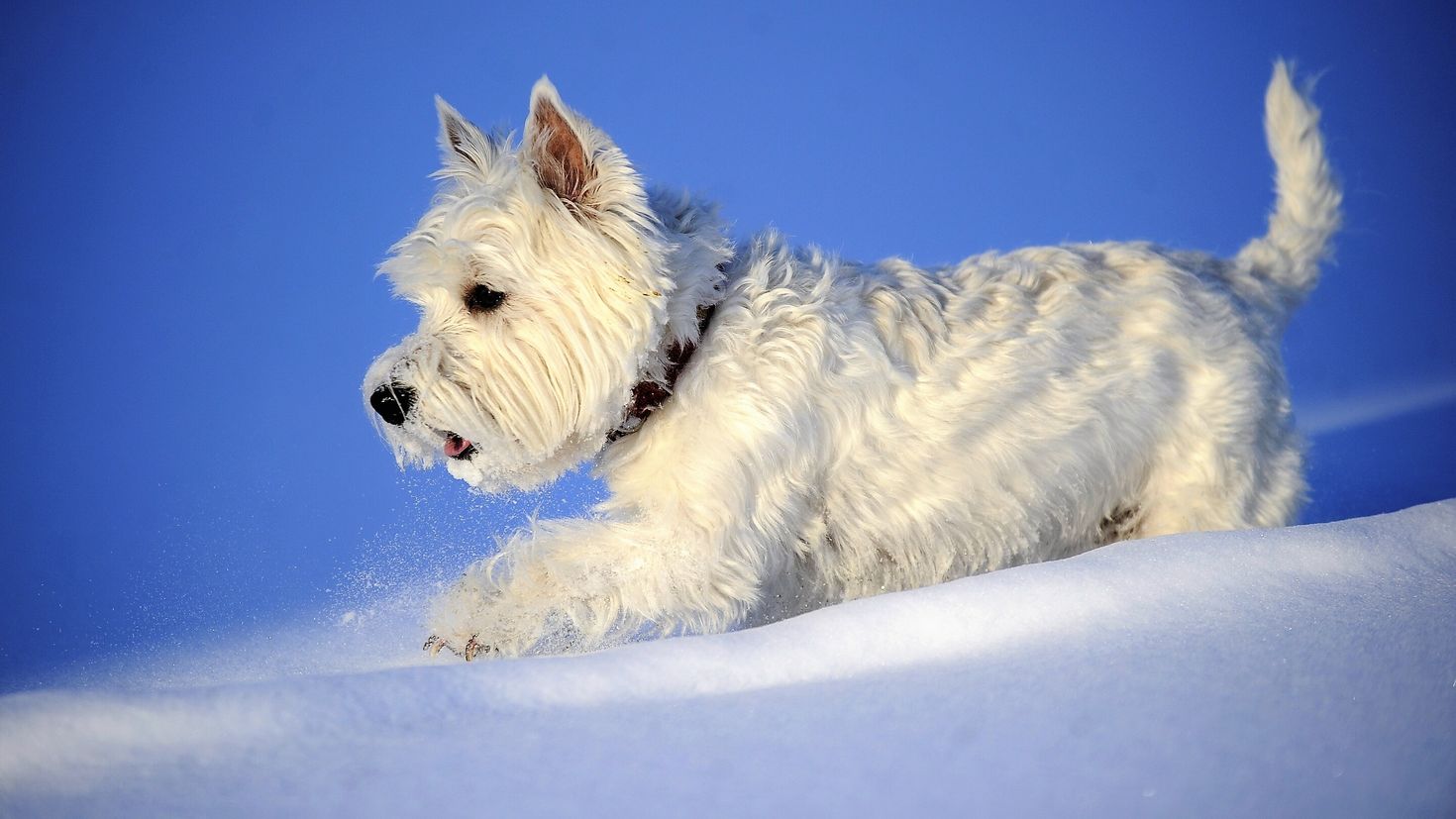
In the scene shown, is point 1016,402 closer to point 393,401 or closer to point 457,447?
point 457,447

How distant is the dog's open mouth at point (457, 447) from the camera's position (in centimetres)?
358

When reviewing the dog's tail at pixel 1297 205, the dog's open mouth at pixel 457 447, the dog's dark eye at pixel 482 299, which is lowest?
the dog's open mouth at pixel 457 447

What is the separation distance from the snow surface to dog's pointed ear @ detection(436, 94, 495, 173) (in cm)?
195

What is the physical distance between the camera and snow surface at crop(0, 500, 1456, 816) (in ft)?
5.93

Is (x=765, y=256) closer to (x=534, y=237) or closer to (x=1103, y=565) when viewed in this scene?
(x=534, y=237)

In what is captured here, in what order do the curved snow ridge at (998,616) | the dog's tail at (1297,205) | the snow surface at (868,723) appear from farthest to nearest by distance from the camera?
1. the dog's tail at (1297,205)
2. the curved snow ridge at (998,616)
3. the snow surface at (868,723)

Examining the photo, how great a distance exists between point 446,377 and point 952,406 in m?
1.74

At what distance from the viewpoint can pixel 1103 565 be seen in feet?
9.91

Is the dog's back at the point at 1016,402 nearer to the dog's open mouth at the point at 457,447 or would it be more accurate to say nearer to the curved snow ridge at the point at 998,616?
the curved snow ridge at the point at 998,616

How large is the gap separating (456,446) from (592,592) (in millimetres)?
739

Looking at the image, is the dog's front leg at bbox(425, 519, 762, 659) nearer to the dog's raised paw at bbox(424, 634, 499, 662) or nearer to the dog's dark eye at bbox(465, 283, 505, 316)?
the dog's raised paw at bbox(424, 634, 499, 662)

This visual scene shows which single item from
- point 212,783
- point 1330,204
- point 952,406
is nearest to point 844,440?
point 952,406

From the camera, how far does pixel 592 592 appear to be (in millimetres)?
3283

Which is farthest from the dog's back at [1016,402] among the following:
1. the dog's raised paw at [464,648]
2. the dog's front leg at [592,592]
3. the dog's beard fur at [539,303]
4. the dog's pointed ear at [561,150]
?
the dog's raised paw at [464,648]
